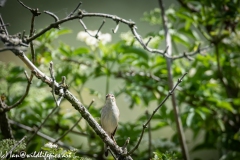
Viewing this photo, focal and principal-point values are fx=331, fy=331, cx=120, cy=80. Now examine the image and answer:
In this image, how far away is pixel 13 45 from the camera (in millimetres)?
1062

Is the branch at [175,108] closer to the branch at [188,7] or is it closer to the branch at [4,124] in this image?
the branch at [188,7]

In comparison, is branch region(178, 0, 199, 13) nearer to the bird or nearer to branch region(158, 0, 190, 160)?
branch region(158, 0, 190, 160)

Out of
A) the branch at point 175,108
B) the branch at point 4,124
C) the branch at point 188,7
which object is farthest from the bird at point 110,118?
the branch at point 188,7

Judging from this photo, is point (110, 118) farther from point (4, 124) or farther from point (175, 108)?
point (4, 124)

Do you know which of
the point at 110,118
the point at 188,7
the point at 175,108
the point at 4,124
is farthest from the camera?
the point at 188,7

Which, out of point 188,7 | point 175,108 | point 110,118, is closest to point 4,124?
point 110,118

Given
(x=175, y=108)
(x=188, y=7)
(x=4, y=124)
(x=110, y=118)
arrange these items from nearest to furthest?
(x=4, y=124)
(x=110, y=118)
(x=175, y=108)
(x=188, y=7)

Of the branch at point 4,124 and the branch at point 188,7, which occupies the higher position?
the branch at point 188,7

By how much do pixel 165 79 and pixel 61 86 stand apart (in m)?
1.71

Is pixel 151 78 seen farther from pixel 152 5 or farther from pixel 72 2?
pixel 152 5

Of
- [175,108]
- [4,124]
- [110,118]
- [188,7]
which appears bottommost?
[4,124]

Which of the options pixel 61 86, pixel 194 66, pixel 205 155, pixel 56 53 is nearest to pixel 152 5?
pixel 194 66

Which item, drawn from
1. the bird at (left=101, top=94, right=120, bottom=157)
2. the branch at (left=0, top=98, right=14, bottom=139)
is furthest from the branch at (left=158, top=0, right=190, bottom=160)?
the branch at (left=0, top=98, right=14, bottom=139)

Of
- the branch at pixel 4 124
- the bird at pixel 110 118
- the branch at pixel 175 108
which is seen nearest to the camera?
the branch at pixel 4 124
